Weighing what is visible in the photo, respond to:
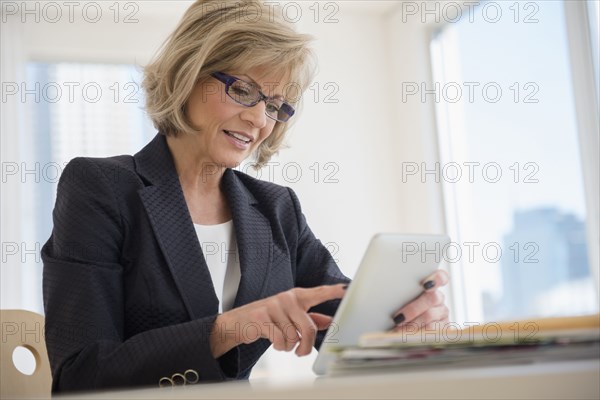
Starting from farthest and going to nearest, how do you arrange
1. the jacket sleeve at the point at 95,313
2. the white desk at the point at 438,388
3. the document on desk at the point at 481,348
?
the jacket sleeve at the point at 95,313
the document on desk at the point at 481,348
the white desk at the point at 438,388

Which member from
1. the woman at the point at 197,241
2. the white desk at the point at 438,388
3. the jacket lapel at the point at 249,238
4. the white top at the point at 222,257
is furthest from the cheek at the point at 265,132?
the white desk at the point at 438,388

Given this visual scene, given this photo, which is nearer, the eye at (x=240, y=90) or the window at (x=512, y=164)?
the eye at (x=240, y=90)

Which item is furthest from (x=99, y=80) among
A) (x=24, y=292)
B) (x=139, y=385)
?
(x=139, y=385)

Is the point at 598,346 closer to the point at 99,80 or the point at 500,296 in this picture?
the point at 500,296

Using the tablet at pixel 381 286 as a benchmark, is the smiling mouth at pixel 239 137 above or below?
above

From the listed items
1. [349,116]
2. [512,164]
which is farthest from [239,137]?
[349,116]

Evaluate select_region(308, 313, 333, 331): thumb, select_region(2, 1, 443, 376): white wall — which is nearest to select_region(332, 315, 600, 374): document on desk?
select_region(308, 313, 333, 331): thumb

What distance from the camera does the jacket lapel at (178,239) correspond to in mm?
1531

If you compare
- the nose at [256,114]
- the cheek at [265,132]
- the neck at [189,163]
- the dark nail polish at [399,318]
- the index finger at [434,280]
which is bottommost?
the dark nail polish at [399,318]

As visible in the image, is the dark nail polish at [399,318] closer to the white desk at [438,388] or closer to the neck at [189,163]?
the white desk at [438,388]

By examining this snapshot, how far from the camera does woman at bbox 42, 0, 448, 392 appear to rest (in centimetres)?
121

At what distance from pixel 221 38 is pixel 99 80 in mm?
3335

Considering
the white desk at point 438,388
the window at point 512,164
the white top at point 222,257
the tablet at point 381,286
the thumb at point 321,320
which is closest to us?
the white desk at point 438,388

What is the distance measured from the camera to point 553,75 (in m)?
3.83
